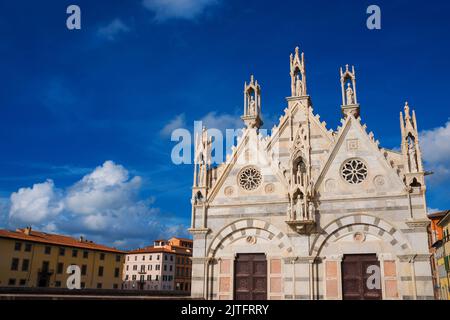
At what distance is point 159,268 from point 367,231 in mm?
65327

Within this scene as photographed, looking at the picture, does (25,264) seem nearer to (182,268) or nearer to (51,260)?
(51,260)

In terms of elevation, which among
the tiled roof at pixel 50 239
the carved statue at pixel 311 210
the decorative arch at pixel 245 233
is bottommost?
the decorative arch at pixel 245 233

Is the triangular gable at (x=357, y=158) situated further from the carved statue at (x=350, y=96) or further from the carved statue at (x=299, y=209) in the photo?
the carved statue at (x=299, y=209)

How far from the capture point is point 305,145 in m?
22.7

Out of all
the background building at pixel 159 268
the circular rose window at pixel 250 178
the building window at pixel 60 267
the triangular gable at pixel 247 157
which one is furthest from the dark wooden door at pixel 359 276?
the background building at pixel 159 268

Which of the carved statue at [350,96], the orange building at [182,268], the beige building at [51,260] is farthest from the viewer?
the orange building at [182,268]

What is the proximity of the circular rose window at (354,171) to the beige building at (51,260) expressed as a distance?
1586 inches

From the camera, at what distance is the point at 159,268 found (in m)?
80.1

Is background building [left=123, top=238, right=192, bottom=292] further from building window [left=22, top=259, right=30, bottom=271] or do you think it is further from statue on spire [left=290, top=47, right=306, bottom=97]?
statue on spire [left=290, top=47, right=306, bottom=97]

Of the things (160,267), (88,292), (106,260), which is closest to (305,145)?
(88,292)

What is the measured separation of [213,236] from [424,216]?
10.7 metres

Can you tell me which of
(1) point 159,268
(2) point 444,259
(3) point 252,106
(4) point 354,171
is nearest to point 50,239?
(1) point 159,268

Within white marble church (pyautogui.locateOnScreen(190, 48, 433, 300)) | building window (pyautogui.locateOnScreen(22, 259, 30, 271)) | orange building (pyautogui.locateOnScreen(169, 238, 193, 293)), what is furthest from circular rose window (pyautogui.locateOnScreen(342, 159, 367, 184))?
orange building (pyautogui.locateOnScreen(169, 238, 193, 293))

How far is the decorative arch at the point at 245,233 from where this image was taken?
21703 millimetres
